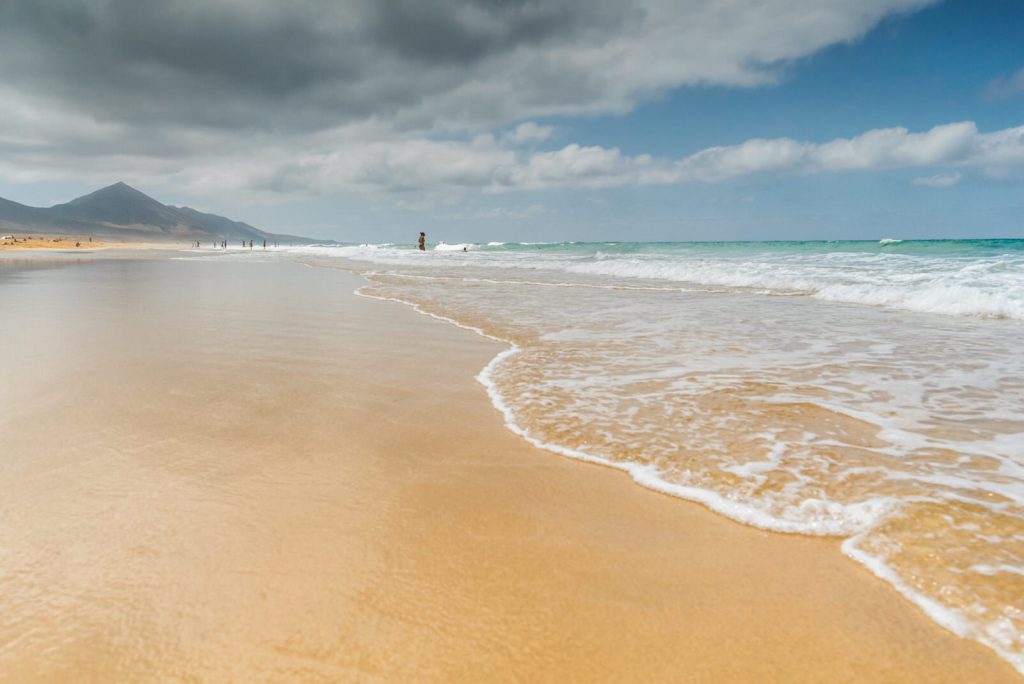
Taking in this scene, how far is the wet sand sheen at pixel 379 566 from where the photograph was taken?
1.62 meters

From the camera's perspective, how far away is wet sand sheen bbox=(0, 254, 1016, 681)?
1624mm

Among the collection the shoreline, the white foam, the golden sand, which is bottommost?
the shoreline

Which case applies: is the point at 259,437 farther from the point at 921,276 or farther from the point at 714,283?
the point at 921,276

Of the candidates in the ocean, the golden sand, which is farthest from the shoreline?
the golden sand

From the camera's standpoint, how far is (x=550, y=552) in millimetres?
2213

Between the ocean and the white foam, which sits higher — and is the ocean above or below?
below

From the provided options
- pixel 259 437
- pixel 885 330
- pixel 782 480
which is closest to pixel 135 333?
pixel 259 437

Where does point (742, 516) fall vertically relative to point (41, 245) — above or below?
below

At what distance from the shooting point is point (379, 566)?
6.77ft

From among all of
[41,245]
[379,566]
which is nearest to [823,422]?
[379,566]

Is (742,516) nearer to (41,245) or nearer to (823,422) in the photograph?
(823,422)

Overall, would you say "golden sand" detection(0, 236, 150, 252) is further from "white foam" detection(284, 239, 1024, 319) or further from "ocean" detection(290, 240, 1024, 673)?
"ocean" detection(290, 240, 1024, 673)

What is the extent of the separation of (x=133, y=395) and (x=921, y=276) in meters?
Result: 18.3

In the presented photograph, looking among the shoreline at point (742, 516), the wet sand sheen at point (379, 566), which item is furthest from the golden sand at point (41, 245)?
the shoreline at point (742, 516)
